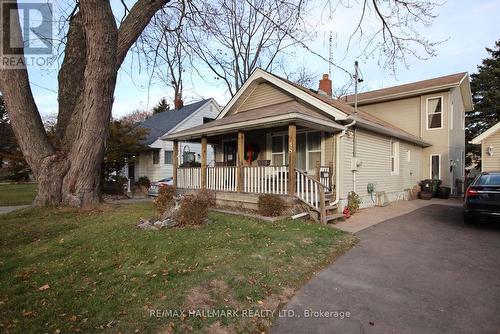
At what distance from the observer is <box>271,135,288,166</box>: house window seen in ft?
39.1

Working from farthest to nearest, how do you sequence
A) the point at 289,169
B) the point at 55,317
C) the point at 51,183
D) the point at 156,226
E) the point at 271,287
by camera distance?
the point at 51,183, the point at 289,169, the point at 156,226, the point at 271,287, the point at 55,317

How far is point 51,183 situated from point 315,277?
8.57 meters

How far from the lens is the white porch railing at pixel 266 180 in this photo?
9156 mm

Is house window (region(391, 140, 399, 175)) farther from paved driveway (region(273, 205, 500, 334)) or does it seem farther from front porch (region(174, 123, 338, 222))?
paved driveway (region(273, 205, 500, 334))

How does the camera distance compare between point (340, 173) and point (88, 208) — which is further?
point (340, 173)

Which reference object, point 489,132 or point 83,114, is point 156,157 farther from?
point 489,132

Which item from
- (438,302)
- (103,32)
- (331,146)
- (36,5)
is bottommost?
(438,302)

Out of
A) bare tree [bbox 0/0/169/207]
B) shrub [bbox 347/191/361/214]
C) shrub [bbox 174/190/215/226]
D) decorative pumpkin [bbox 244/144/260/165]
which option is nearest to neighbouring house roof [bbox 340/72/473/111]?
decorative pumpkin [bbox 244/144/260/165]

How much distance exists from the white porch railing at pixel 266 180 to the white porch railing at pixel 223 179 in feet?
2.01

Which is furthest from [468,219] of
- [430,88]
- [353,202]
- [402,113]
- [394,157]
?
[402,113]

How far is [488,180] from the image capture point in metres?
8.03

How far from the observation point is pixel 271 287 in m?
4.16

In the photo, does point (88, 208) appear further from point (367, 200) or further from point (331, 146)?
point (367, 200)

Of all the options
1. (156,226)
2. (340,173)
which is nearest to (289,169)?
(340,173)
